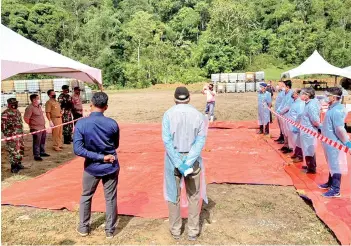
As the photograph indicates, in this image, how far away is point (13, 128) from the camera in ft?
22.9

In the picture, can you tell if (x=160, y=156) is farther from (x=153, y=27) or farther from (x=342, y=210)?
(x=153, y=27)

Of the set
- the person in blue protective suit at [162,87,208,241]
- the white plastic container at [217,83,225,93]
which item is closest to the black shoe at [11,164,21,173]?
the person in blue protective suit at [162,87,208,241]

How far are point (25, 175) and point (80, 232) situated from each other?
335cm

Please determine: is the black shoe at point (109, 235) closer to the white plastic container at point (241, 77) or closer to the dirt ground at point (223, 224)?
the dirt ground at point (223, 224)

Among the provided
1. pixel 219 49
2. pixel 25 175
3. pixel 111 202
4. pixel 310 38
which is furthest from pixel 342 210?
pixel 310 38

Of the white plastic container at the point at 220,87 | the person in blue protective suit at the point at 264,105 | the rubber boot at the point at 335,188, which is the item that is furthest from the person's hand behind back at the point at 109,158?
the white plastic container at the point at 220,87

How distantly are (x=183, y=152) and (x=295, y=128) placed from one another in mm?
4057

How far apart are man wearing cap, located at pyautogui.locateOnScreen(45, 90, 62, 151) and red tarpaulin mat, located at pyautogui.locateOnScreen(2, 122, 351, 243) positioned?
1.57 metres

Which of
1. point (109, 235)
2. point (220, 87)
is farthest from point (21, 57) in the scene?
point (220, 87)

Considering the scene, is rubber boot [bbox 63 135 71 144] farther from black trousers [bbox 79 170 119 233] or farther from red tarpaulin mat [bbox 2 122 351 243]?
black trousers [bbox 79 170 119 233]

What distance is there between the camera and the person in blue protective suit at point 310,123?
597 cm

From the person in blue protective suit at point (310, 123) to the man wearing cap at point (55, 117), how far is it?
599 centimetres

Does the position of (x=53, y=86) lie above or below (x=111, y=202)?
above

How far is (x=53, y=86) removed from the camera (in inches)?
913
